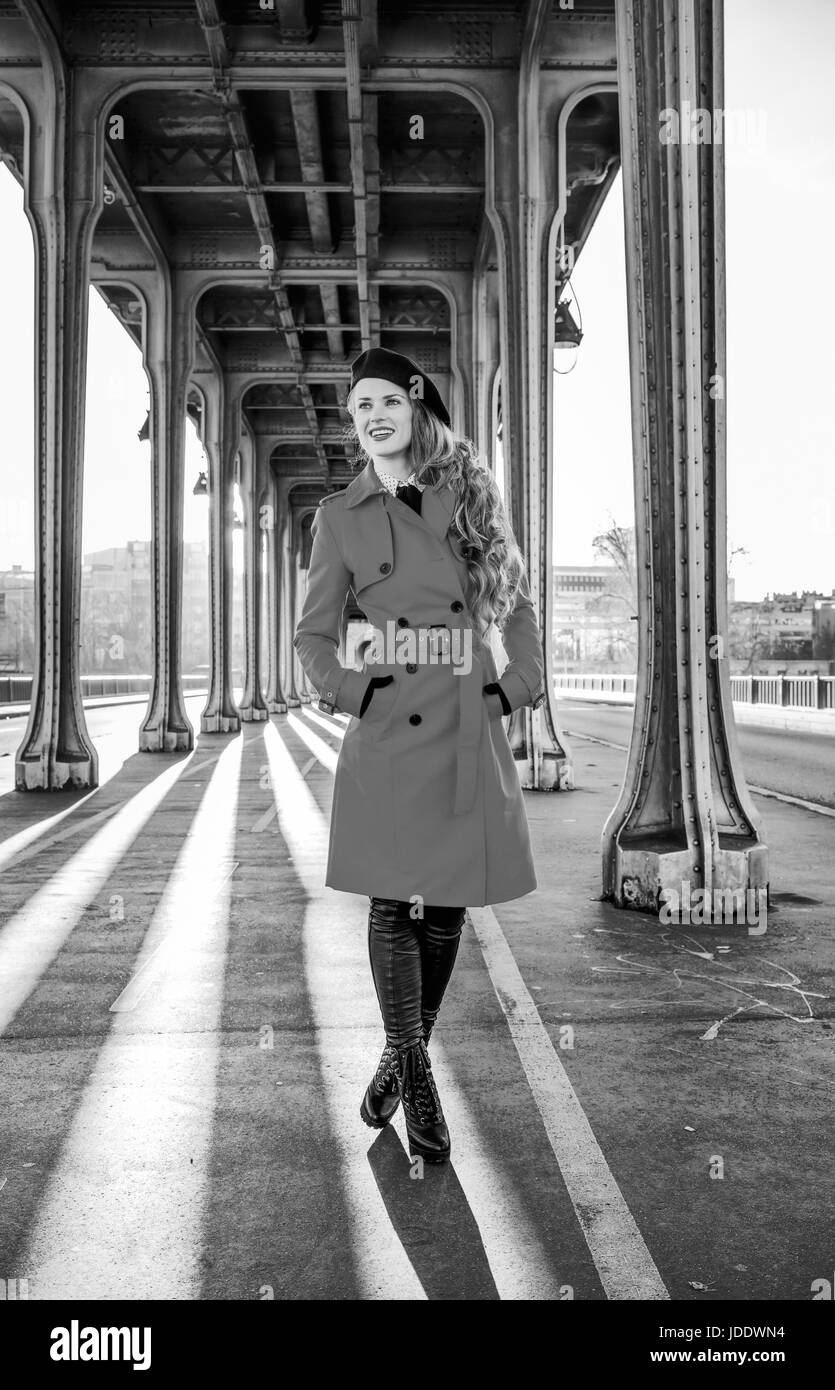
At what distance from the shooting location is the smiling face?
3477 mm

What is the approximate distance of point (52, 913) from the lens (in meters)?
6.87

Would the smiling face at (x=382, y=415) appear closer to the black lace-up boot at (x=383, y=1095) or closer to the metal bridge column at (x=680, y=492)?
the black lace-up boot at (x=383, y=1095)

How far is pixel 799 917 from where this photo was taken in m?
6.61

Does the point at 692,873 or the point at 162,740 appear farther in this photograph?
the point at 162,740

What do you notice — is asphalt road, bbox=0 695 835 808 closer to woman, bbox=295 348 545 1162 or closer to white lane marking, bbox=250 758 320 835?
white lane marking, bbox=250 758 320 835

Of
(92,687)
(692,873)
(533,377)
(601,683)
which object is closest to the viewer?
(692,873)

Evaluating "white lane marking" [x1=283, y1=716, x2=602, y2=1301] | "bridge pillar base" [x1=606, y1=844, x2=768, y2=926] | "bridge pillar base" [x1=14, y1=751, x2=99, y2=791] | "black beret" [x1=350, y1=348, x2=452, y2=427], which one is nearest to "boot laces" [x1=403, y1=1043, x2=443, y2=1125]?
"white lane marking" [x1=283, y1=716, x2=602, y2=1301]

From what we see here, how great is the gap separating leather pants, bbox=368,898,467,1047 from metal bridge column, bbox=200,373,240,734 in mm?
25922

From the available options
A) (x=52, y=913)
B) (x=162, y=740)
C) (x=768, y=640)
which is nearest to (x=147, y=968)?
(x=52, y=913)

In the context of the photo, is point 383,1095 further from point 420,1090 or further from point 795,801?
point 795,801

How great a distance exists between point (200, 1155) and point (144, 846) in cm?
650

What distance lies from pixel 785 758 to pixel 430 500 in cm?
1664

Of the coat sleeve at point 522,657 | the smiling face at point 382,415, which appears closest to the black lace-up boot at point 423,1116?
the coat sleeve at point 522,657

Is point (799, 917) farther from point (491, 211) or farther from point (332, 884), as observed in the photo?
point (491, 211)
